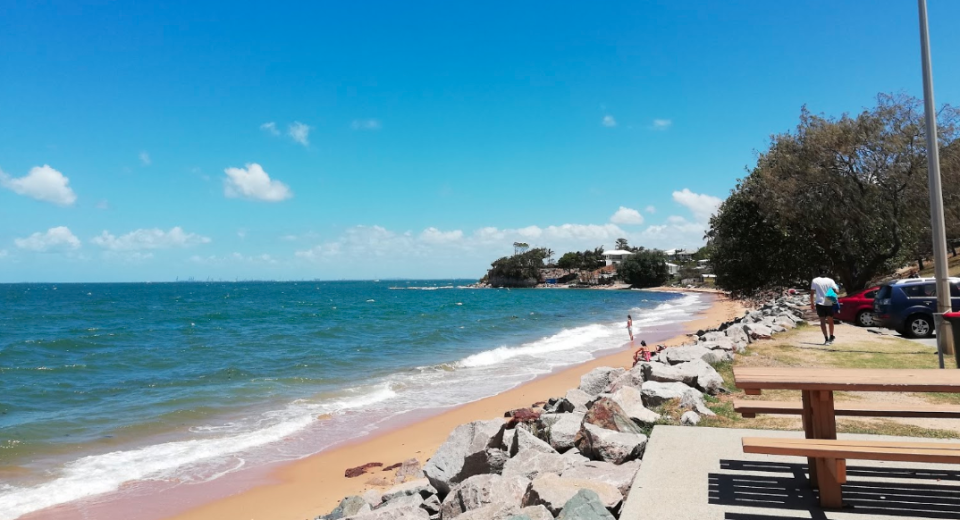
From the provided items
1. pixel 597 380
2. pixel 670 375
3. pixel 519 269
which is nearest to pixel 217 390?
pixel 597 380

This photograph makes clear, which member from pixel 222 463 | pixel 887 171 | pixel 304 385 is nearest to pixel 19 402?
pixel 304 385

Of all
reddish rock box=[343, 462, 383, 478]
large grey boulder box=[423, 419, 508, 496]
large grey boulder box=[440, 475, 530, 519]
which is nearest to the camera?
large grey boulder box=[440, 475, 530, 519]

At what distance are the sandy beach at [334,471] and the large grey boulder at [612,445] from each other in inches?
155

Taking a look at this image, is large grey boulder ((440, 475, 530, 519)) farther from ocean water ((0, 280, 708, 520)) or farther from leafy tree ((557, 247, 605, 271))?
leafy tree ((557, 247, 605, 271))

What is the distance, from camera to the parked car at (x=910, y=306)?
47.3 ft

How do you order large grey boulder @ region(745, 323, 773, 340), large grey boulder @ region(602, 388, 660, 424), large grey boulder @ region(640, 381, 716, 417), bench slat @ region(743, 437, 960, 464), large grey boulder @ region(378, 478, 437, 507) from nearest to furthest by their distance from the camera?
bench slat @ region(743, 437, 960, 464) → large grey boulder @ region(378, 478, 437, 507) → large grey boulder @ region(602, 388, 660, 424) → large grey boulder @ region(640, 381, 716, 417) → large grey boulder @ region(745, 323, 773, 340)

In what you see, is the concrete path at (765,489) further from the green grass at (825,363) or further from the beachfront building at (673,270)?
the beachfront building at (673,270)

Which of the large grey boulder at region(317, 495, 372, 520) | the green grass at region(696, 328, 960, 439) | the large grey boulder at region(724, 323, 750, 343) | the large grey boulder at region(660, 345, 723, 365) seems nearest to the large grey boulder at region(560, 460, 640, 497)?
the green grass at region(696, 328, 960, 439)

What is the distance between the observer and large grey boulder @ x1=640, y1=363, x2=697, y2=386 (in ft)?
28.6

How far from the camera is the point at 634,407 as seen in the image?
7.04 m

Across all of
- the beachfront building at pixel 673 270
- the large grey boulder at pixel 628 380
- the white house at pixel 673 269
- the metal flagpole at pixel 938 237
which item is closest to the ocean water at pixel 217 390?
the large grey boulder at pixel 628 380

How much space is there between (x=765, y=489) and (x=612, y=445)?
5.12ft

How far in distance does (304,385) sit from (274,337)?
15.0 meters

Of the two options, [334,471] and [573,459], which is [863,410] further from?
[334,471]
